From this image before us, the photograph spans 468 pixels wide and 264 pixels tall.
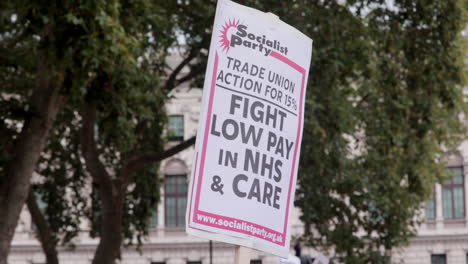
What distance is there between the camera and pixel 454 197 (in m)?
53.9

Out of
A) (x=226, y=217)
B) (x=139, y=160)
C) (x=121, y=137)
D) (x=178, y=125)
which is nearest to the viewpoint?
(x=226, y=217)

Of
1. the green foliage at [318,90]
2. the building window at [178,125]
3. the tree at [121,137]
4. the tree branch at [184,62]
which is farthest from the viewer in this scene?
the building window at [178,125]

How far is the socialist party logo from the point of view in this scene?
693cm

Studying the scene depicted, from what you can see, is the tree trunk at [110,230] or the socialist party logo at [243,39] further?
the tree trunk at [110,230]

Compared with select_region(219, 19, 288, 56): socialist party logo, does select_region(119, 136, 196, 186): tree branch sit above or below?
above

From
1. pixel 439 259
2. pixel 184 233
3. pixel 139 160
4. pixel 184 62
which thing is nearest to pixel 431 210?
pixel 439 259

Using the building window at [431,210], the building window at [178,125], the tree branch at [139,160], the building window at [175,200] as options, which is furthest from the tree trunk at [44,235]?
the building window at [431,210]

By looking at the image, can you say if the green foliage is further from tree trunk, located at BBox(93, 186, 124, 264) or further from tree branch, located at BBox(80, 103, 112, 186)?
tree trunk, located at BBox(93, 186, 124, 264)

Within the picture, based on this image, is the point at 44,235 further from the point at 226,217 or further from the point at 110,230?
the point at 226,217

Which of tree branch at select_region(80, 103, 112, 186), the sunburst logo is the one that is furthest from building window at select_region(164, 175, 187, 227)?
the sunburst logo

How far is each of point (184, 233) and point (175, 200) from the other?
1700 millimetres

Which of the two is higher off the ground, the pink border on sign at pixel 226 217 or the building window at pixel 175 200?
the building window at pixel 175 200

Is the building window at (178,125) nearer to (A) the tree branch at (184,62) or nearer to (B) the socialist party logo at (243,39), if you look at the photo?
(A) the tree branch at (184,62)

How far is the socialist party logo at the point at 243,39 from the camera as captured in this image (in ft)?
22.7
